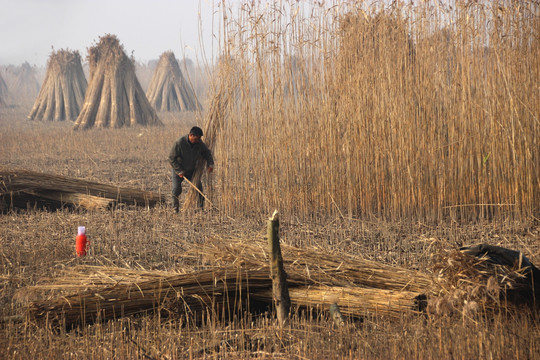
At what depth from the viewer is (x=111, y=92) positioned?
14.1 metres

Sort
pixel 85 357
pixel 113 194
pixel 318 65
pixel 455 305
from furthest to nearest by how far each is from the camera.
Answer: pixel 113 194 < pixel 318 65 < pixel 455 305 < pixel 85 357

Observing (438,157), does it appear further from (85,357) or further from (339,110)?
(85,357)

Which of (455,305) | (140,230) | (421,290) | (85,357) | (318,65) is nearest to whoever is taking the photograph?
(85,357)

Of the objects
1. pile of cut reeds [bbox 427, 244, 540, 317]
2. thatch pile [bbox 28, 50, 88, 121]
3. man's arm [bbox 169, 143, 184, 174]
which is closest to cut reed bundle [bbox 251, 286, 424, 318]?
pile of cut reeds [bbox 427, 244, 540, 317]

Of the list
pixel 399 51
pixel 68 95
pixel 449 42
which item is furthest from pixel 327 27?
pixel 68 95

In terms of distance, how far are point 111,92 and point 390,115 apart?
34.3ft

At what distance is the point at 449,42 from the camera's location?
482 centimetres

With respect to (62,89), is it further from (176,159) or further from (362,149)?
(362,149)

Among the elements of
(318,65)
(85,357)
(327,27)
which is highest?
(327,27)

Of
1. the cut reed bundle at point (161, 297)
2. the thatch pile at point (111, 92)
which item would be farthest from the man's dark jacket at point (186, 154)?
the thatch pile at point (111, 92)

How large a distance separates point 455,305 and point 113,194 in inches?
160

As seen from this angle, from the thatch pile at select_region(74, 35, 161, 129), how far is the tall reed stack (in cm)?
925

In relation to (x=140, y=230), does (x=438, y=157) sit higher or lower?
higher

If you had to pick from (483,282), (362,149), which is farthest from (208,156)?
(483,282)
